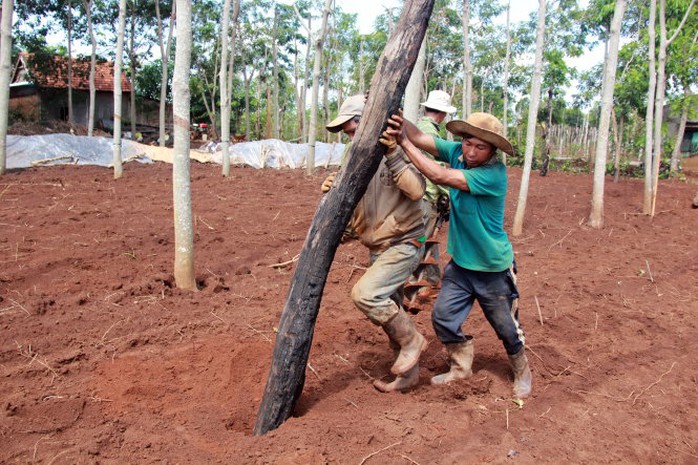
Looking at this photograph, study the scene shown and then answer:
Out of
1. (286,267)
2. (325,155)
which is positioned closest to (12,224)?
(286,267)

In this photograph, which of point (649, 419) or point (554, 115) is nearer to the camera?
point (649, 419)

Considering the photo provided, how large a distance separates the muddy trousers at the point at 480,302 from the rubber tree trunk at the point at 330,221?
0.94 metres

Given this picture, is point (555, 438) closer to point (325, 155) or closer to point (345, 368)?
point (345, 368)

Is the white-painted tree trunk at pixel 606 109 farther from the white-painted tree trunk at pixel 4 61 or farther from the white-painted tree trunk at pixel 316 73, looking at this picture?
the white-painted tree trunk at pixel 4 61

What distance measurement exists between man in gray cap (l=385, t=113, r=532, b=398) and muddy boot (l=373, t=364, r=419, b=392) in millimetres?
→ 145

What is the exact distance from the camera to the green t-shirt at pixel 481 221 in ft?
10.5

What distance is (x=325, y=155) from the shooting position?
21.8 metres

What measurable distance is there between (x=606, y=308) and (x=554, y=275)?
4.15ft

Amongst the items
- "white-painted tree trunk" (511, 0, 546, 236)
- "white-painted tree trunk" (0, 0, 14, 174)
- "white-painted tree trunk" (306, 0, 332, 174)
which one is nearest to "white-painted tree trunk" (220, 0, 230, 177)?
"white-painted tree trunk" (306, 0, 332, 174)

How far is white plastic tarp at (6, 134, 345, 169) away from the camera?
1493 cm

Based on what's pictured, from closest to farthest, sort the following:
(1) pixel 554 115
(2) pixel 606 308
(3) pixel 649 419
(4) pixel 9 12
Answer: (3) pixel 649 419, (2) pixel 606 308, (4) pixel 9 12, (1) pixel 554 115


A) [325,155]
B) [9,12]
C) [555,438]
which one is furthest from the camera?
[325,155]

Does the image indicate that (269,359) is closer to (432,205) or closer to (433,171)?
(433,171)

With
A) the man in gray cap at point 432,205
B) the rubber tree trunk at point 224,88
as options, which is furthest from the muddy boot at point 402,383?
the rubber tree trunk at point 224,88
